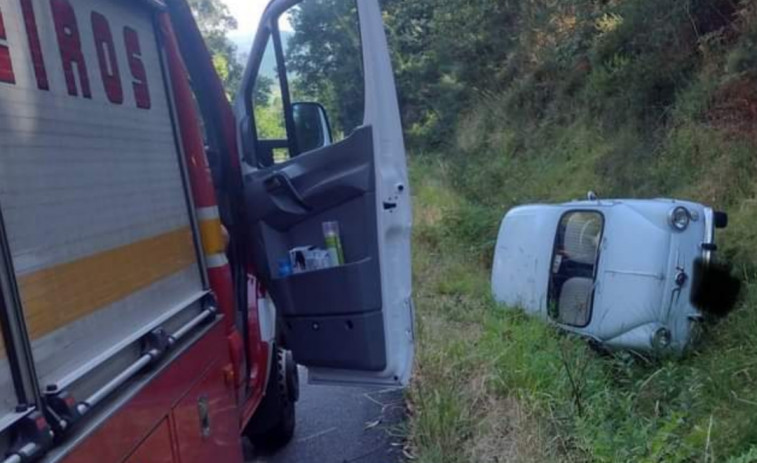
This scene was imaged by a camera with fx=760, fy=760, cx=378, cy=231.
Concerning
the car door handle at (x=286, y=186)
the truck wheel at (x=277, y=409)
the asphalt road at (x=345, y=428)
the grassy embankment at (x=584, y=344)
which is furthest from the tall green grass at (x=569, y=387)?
the car door handle at (x=286, y=186)

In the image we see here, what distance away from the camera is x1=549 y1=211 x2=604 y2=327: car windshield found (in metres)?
5.02

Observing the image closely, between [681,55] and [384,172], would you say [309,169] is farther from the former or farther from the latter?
[681,55]

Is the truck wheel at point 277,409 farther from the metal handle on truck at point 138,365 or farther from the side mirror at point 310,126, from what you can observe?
the metal handle on truck at point 138,365

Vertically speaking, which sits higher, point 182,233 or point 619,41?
point 619,41

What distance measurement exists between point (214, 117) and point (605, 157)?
23.4 feet

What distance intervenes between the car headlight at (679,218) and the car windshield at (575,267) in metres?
0.46

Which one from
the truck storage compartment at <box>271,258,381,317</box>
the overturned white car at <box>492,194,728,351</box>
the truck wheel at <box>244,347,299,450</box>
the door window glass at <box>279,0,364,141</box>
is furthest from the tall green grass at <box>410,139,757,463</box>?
the door window glass at <box>279,0,364,141</box>

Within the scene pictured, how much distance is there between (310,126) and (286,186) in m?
0.30

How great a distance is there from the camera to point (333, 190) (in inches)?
123

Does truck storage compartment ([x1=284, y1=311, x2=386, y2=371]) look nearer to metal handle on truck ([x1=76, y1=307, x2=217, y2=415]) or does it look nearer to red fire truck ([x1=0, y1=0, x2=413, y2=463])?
red fire truck ([x1=0, y1=0, x2=413, y2=463])

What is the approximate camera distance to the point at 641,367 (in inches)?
184

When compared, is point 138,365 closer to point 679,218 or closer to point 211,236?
point 211,236

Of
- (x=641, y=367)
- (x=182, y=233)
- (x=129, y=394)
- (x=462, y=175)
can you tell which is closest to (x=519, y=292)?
(x=641, y=367)

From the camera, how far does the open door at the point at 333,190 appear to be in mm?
3037
